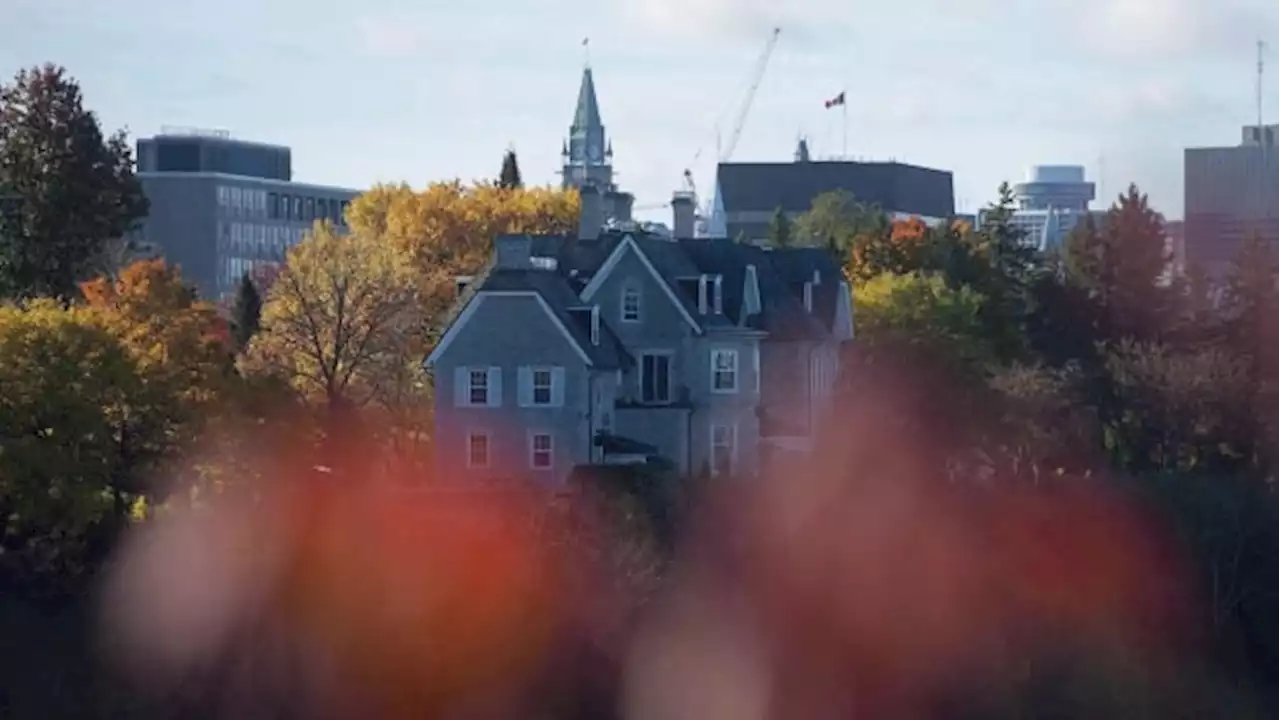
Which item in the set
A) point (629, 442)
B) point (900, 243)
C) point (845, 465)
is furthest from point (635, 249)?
point (900, 243)

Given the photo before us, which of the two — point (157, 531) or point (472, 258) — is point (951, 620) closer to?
point (157, 531)

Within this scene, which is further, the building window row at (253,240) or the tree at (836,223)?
the building window row at (253,240)

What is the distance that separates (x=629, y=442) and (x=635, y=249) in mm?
4245

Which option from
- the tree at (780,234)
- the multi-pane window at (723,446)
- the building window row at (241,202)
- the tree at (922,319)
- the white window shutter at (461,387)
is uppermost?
the building window row at (241,202)

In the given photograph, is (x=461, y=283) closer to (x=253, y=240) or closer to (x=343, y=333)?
(x=343, y=333)

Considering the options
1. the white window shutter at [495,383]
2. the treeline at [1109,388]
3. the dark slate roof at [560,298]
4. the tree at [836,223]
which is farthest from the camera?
the tree at [836,223]

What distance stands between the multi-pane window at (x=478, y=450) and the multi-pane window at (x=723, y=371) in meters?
5.84

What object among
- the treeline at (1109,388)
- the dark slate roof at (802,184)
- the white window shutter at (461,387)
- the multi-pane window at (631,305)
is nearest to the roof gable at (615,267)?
the multi-pane window at (631,305)

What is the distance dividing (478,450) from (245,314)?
812 inches

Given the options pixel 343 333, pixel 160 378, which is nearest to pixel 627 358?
pixel 343 333

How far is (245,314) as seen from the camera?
7481cm

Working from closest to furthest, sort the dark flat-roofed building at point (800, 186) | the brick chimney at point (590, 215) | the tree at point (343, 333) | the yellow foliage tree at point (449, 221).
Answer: the brick chimney at point (590, 215) < the tree at point (343, 333) < the yellow foliage tree at point (449, 221) < the dark flat-roofed building at point (800, 186)

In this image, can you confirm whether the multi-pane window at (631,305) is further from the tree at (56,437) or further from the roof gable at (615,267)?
the tree at (56,437)

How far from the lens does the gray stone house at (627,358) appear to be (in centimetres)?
5538
